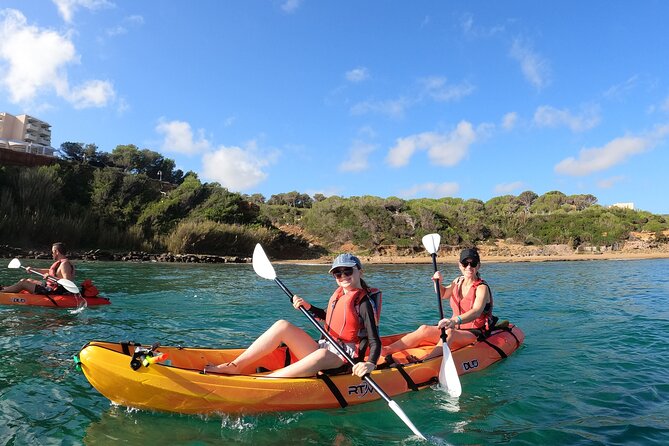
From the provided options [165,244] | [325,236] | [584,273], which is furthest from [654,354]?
[325,236]

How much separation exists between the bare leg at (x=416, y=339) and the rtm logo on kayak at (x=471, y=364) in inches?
17.5

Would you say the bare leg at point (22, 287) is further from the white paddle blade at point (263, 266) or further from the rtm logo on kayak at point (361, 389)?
the rtm logo on kayak at point (361, 389)

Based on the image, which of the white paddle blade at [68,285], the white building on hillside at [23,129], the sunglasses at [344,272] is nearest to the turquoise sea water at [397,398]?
the white paddle blade at [68,285]

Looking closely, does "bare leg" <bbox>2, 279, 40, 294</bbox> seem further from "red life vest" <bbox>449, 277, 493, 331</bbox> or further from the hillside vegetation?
the hillside vegetation

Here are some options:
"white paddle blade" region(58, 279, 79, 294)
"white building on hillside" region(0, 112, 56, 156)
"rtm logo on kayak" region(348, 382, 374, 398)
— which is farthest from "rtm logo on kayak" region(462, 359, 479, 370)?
"white building on hillside" region(0, 112, 56, 156)

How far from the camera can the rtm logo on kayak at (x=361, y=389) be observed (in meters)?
3.91

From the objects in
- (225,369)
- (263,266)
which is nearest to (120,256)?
(263,266)

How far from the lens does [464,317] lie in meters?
5.19

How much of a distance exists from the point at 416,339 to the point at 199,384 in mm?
2575

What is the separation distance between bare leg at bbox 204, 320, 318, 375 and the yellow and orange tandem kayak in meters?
0.21

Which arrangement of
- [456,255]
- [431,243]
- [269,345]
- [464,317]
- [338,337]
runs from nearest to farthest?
[269,345]
[338,337]
[464,317]
[431,243]
[456,255]

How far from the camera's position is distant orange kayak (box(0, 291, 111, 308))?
784cm

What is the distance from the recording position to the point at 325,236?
31344 millimetres

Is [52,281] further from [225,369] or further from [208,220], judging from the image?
[208,220]
